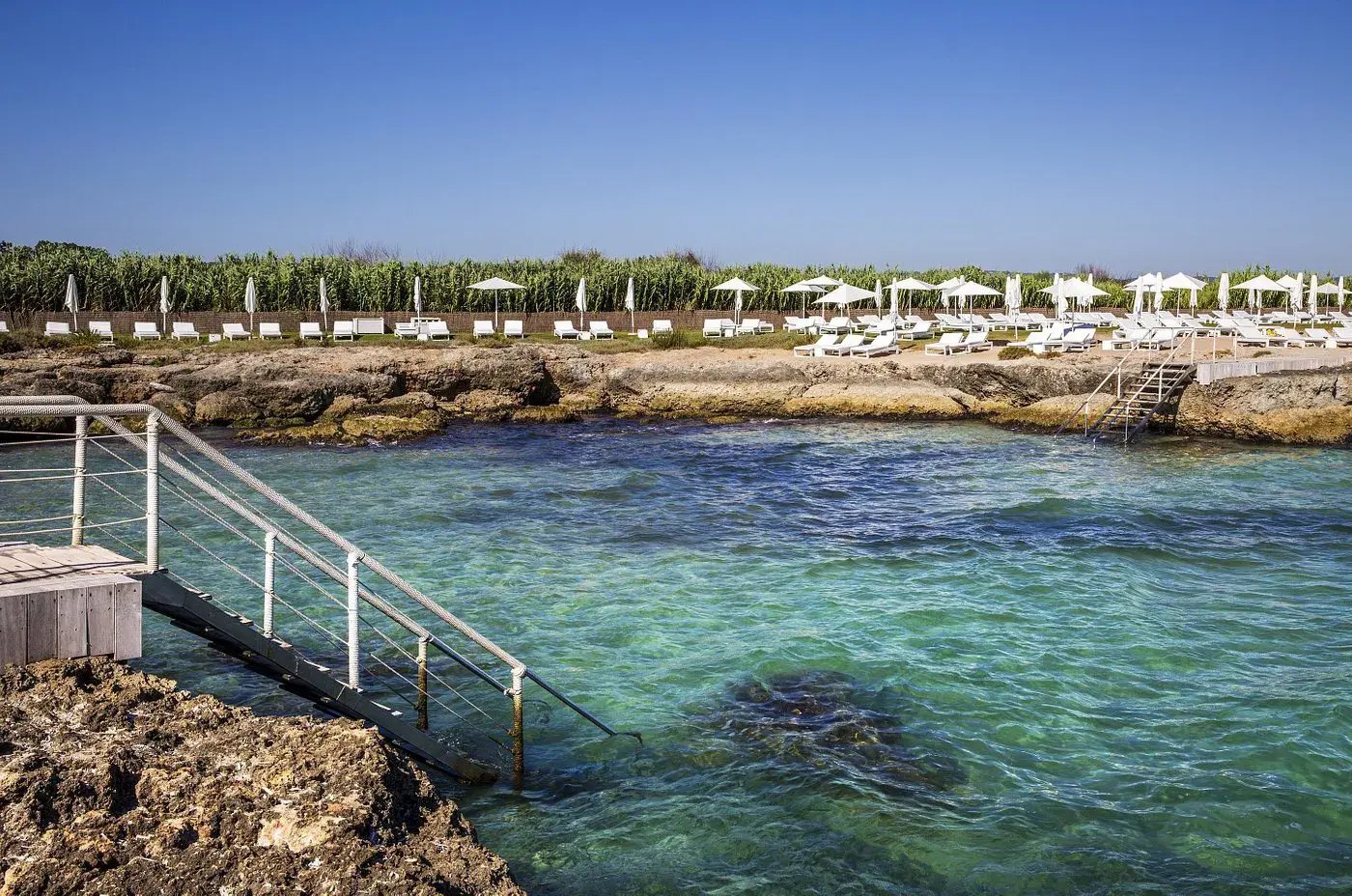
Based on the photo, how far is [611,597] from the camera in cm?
1294

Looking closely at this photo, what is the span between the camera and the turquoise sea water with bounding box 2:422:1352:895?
704cm

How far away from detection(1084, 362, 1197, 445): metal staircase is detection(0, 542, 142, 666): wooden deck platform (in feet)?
78.5

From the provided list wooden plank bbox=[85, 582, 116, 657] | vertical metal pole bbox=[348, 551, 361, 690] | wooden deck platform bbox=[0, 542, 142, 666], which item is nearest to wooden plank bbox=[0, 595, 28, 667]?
wooden deck platform bbox=[0, 542, 142, 666]

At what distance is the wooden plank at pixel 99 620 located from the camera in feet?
19.3

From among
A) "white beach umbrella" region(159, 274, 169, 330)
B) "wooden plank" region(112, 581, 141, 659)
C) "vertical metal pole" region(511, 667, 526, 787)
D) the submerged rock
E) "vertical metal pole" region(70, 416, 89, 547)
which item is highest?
"white beach umbrella" region(159, 274, 169, 330)

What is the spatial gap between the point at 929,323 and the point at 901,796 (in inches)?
1590

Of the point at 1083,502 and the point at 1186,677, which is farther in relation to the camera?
the point at 1083,502

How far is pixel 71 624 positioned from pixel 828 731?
5.86 metres

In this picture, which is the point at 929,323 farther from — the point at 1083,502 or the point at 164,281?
the point at 164,281

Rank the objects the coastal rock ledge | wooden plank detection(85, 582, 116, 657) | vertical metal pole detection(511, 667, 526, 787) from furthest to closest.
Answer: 1. vertical metal pole detection(511, 667, 526, 787)
2. wooden plank detection(85, 582, 116, 657)
3. the coastal rock ledge

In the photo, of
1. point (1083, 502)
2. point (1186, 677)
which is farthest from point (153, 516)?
point (1083, 502)

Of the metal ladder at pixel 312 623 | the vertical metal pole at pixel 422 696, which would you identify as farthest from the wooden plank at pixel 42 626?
the vertical metal pole at pixel 422 696

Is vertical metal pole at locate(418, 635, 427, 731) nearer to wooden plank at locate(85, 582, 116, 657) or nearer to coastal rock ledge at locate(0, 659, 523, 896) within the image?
coastal rock ledge at locate(0, 659, 523, 896)

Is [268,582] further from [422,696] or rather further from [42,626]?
[422,696]
